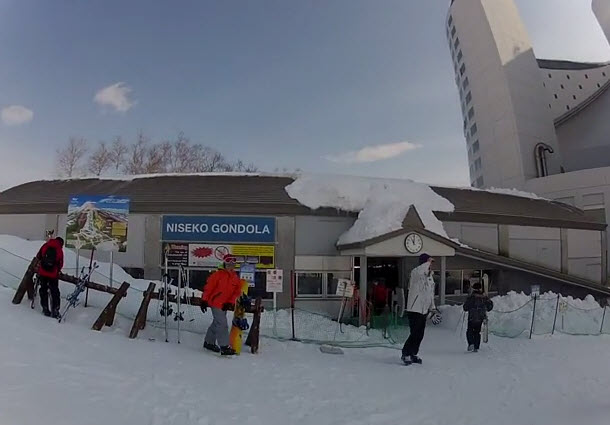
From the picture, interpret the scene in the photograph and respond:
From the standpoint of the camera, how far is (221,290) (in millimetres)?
8492

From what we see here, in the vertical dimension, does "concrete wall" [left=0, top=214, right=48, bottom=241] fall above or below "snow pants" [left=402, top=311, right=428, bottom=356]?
above

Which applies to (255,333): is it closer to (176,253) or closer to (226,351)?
(226,351)

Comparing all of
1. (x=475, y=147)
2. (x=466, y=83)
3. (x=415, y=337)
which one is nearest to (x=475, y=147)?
(x=475, y=147)

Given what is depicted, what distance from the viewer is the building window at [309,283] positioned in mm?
17938

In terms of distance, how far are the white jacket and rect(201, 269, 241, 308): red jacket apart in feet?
9.87

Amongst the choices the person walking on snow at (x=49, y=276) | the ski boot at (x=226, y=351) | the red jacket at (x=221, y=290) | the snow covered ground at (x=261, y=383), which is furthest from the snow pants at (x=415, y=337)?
the person walking on snow at (x=49, y=276)

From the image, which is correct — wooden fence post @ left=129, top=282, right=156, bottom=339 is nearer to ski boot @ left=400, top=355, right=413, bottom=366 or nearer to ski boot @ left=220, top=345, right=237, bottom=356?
ski boot @ left=220, top=345, right=237, bottom=356

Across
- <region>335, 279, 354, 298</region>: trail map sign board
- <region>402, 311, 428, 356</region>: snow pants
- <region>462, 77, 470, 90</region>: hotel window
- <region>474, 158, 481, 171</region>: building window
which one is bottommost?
<region>402, 311, 428, 356</region>: snow pants

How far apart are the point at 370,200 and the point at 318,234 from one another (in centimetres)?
247

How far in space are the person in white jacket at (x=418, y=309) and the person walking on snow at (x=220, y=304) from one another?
2.97m

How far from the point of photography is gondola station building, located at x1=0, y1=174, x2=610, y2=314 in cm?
1734

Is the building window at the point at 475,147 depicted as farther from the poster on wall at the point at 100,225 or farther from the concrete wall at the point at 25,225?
the poster on wall at the point at 100,225

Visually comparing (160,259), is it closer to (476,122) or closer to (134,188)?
(134,188)

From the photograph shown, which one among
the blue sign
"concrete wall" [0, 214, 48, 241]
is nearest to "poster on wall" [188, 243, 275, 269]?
the blue sign
